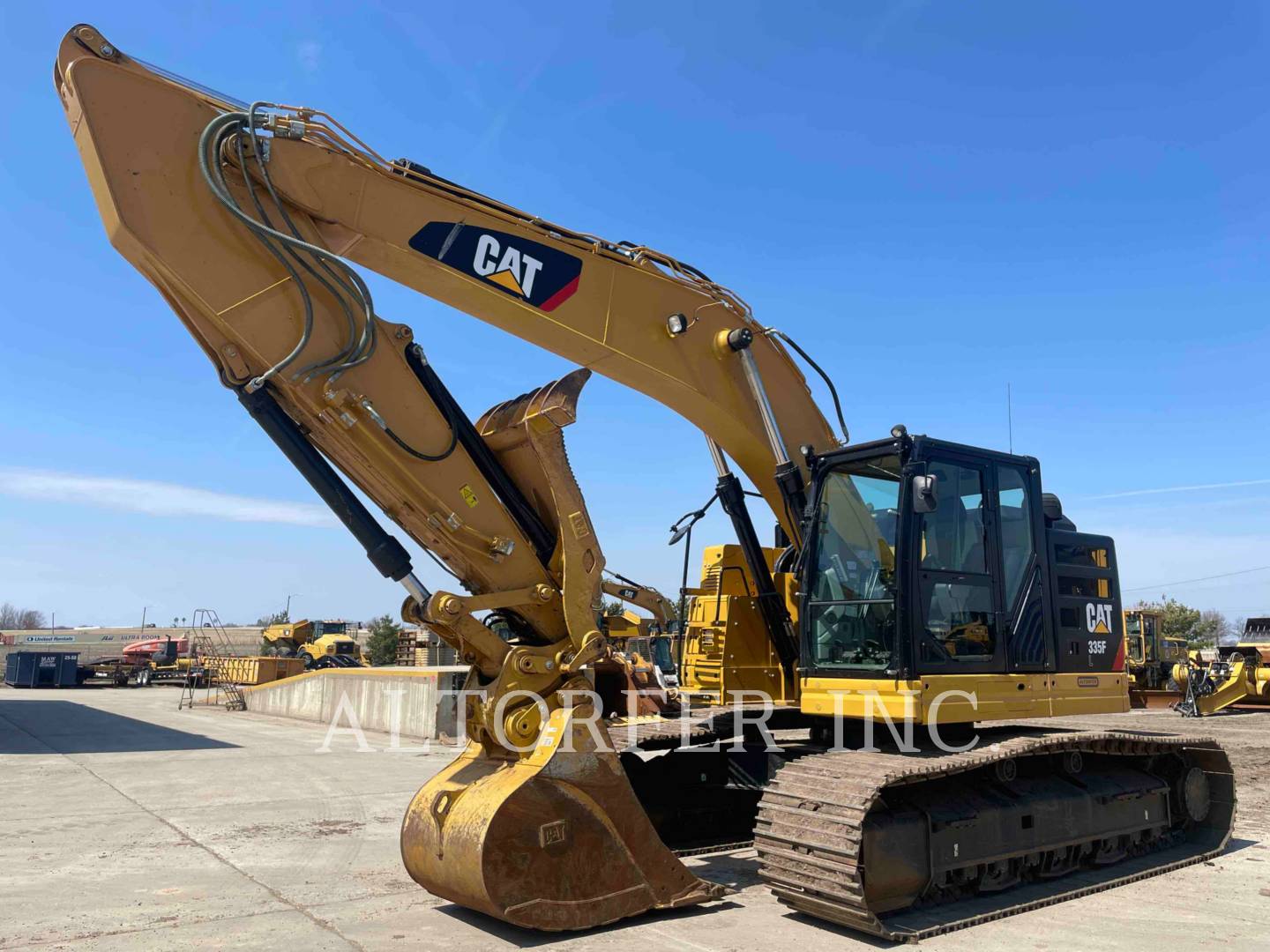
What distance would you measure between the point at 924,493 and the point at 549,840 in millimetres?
3173

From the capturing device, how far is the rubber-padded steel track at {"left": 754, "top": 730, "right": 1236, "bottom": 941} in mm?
5883

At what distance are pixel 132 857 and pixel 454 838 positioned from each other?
Result: 4.30 metres

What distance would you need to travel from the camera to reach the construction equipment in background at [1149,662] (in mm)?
26641

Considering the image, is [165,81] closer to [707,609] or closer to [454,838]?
[454,838]

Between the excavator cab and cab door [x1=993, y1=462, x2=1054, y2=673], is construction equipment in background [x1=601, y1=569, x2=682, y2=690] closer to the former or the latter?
the excavator cab

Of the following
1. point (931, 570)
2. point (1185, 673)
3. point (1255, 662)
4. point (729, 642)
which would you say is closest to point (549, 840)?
point (729, 642)

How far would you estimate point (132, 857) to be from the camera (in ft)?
27.9

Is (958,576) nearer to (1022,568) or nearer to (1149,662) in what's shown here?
(1022,568)

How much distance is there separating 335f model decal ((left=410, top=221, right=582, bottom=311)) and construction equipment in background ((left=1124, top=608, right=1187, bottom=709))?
24528 mm

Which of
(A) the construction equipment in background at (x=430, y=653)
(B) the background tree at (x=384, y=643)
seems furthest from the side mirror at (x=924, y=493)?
(B) the background tree at (x=384, y=643)

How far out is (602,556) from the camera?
6496mm

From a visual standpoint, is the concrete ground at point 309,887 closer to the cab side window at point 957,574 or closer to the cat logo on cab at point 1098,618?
the cab side window at point 957,574

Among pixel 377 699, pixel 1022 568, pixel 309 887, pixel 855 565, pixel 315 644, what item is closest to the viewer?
pixel 855 565

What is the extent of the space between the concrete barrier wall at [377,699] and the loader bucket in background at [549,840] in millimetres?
8859
